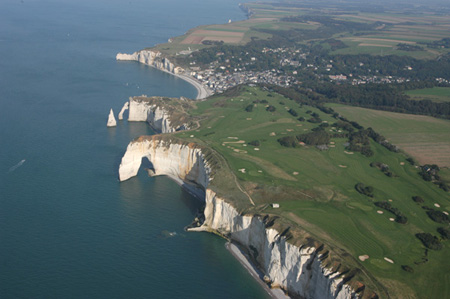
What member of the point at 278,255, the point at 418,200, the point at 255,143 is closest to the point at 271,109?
the point at 255,143

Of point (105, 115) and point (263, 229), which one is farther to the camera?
point (105, 115)

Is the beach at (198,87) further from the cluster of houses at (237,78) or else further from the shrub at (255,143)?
the shrub at (255,143)

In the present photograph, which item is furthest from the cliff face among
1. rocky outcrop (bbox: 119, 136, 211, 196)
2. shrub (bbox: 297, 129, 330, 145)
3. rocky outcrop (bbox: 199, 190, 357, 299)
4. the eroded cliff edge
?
rocky outcrop (bbox: 199, 190, 357, 299)

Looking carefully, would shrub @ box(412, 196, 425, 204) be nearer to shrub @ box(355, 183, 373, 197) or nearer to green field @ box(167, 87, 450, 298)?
green field @ box(167, 87, 450, 298)

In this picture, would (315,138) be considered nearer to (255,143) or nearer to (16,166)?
(255,143)

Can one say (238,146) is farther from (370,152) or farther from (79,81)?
(79,81)

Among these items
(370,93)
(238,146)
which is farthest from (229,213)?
(370,93)

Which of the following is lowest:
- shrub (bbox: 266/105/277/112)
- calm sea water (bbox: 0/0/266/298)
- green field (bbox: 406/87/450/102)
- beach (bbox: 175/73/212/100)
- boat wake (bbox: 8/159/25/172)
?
calm sea water (bbox: 0/0/266/298)
